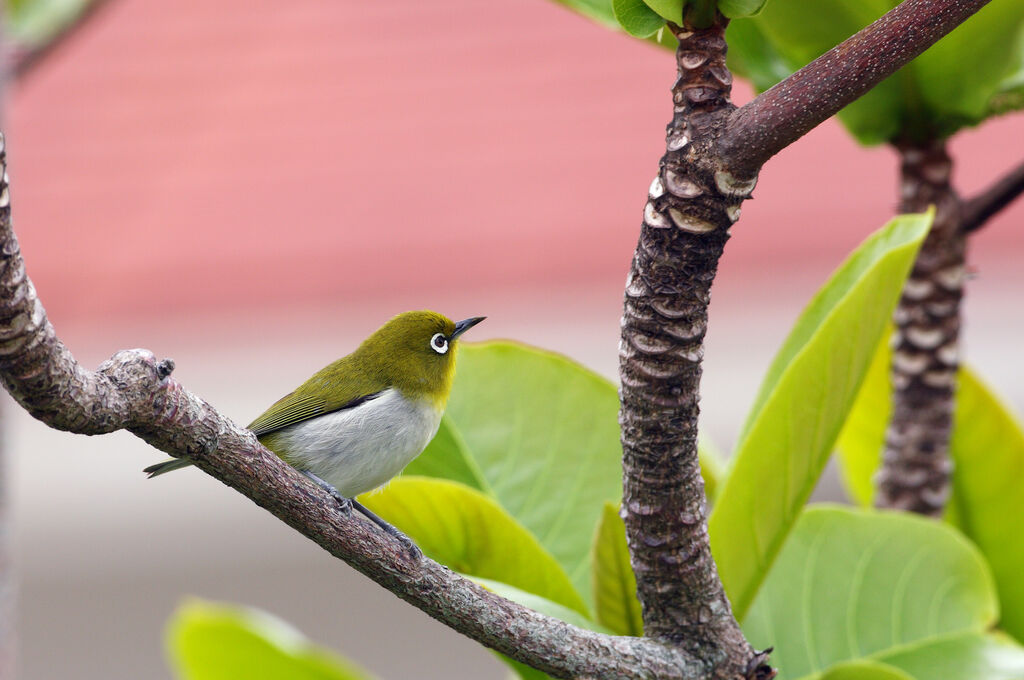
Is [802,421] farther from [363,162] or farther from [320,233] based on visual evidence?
[363,162]

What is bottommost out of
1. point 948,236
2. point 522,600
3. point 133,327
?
point 522,600

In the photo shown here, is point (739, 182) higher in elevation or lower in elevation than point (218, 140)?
lower

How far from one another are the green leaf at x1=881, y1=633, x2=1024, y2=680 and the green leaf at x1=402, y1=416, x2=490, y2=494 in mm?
639

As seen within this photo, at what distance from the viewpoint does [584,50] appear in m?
6.30

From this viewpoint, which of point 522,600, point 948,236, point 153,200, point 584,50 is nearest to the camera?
point 522,600

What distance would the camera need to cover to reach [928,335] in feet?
6.07

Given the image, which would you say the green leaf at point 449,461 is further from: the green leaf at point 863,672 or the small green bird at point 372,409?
the green leaf at point 863,672

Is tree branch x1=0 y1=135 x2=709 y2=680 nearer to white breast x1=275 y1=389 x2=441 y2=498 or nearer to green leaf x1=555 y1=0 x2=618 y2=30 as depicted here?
white breast x1=275 y1=389 x2=441 y2=498

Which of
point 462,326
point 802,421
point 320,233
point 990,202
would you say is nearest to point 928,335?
point 990,202

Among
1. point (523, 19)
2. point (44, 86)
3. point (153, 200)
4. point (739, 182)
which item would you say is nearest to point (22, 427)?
point (153, 200)

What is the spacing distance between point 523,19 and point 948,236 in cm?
499

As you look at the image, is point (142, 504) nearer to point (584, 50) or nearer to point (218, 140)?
point (218, 140)

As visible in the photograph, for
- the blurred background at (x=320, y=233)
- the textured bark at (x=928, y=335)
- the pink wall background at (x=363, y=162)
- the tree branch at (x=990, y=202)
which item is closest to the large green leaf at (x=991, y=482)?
the textured bark at (x=928, y=335)

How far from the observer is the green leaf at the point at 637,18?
1181 millimetres
